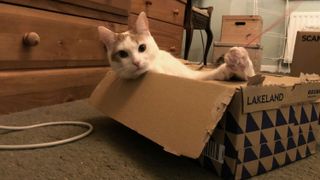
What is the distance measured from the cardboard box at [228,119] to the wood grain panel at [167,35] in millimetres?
1119

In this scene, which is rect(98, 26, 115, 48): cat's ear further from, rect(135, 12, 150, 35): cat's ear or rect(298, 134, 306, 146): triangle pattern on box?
rect(298, 134, 306, 146): triangle pattern on box

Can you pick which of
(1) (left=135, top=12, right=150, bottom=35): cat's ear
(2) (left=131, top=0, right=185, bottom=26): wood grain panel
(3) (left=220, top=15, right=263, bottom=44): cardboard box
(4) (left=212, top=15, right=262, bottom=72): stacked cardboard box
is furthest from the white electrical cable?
(3) (left=220, top=15, right=263, bottom=44): cardboard box

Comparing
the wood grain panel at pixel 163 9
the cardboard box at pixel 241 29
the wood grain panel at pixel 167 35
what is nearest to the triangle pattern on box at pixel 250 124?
the wood grain panel at pixel 163 9

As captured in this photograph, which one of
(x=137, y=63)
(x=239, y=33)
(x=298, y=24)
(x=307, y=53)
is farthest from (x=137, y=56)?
(x=298, y=24)

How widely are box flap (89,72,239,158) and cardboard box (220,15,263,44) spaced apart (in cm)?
217

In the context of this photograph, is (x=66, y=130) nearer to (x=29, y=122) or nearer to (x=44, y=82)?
(x=29, y=122)

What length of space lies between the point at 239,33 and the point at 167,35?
114 centimetres

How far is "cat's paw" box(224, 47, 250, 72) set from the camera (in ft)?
2.21

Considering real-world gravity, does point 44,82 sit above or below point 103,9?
below

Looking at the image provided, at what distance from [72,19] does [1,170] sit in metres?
0.75

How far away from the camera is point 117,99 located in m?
0.92

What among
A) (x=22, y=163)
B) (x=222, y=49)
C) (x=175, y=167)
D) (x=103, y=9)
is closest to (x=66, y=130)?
(x=22, y=163)

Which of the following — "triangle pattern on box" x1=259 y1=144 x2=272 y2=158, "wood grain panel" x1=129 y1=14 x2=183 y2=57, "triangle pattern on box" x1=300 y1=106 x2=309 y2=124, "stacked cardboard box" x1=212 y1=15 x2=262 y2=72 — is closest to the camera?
"triangle pattern on box" x1=259 y1=144 x2=272 y2=158

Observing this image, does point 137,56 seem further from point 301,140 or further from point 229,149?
point 301,140
